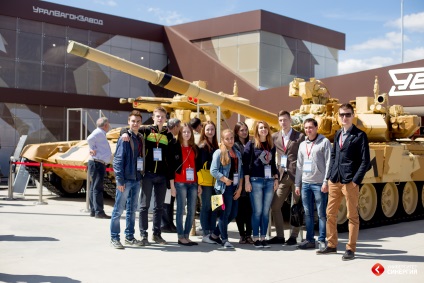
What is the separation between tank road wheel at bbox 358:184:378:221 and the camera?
36.7 ft

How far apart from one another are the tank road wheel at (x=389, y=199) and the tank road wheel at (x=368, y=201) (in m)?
0.39

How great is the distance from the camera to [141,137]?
26.9 ft

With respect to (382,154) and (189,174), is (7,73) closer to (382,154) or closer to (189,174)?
(382,154)

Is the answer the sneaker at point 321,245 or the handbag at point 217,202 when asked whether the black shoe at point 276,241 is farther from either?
the handbag at point 217,202

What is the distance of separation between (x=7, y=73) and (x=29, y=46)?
1.67 m

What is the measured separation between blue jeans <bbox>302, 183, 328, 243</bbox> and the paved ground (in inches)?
13.1

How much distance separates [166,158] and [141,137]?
0.48 meters

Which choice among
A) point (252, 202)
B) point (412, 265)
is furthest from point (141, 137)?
point (412, 265)

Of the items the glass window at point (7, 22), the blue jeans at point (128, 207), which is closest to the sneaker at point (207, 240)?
the blue jeans at point (128, 207)

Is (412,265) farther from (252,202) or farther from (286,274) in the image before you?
(252,202)

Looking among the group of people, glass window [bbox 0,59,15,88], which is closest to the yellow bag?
the group of people

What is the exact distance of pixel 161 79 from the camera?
1005 centimetres

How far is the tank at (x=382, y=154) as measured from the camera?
11195 millimetres

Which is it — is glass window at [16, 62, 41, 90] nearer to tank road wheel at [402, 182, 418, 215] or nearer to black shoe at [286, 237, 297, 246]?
tank road wheel at [402, 182, 418, 215]
